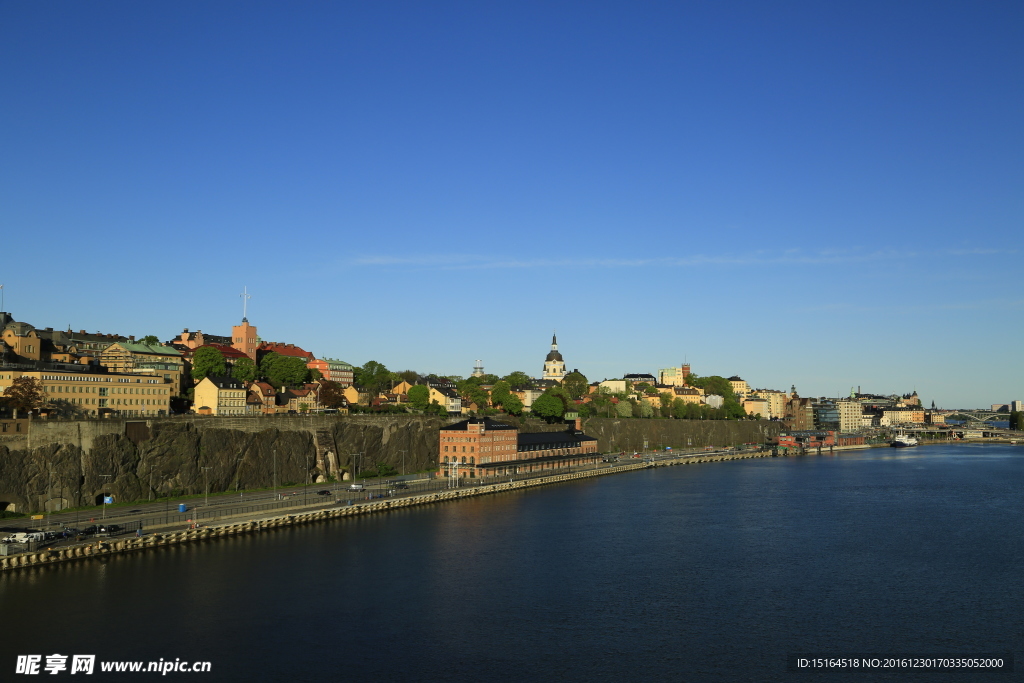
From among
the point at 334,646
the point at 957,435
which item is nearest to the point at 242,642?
the point at 334,646

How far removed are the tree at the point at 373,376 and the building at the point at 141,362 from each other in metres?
35.9

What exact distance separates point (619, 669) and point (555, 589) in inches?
389

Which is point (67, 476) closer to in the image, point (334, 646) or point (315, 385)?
point (334, 646)

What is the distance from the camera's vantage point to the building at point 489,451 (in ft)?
262

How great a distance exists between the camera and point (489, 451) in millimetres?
82250

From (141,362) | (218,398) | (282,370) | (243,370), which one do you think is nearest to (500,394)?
(282,370)

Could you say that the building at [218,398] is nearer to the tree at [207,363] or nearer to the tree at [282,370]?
the tree at [207,363]

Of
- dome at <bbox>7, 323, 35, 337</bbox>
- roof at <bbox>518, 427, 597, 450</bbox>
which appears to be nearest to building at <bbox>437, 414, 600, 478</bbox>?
roof at <bbox>518, 427, 597, 450</bbox>

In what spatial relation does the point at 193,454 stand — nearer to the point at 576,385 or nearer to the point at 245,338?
the point at 245,338

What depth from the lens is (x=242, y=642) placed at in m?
30.0

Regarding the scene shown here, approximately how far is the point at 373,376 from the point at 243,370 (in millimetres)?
32068

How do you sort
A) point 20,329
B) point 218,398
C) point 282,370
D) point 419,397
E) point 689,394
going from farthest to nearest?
point 689,394, point 419,397, point 282,370, point 20,329, point 218,398

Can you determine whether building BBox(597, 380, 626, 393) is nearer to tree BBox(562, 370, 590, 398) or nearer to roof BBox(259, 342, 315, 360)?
tree BBox(562, 370, 590, 398)

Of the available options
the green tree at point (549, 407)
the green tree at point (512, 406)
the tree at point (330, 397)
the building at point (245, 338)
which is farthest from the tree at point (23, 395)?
the green tree at point (549, 407)
